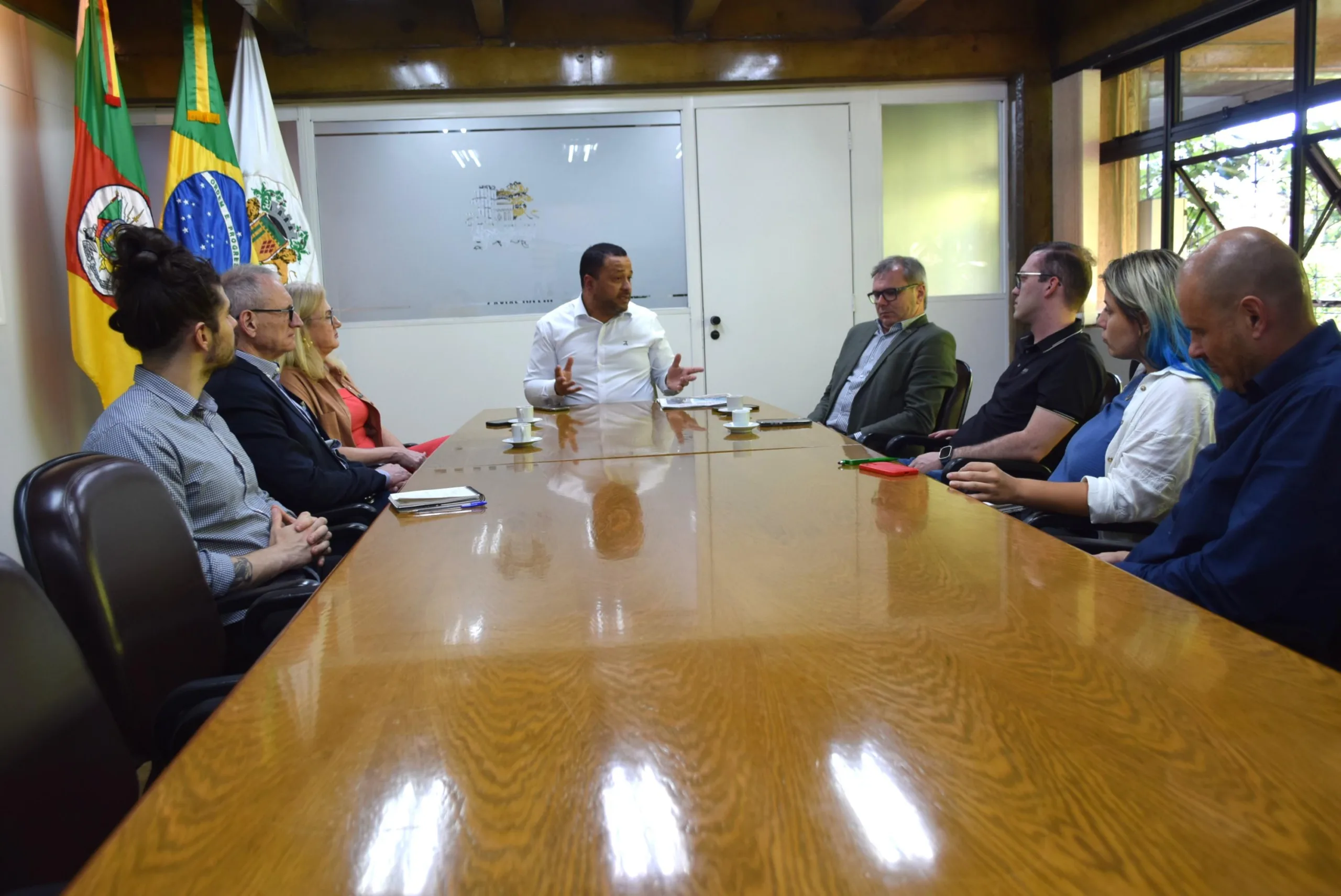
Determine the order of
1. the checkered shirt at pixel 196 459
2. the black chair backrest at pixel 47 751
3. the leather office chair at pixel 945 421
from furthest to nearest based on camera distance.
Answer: the leather office chair at pixel 945 421, the checkered shirt at pixel 196 459, the black chair backrest at pixel 47 751

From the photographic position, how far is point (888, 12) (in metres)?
5.47

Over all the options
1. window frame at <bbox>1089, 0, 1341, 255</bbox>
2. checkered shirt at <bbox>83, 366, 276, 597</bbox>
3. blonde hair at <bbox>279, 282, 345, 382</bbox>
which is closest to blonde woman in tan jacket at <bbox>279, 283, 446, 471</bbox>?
blonde hair at <bbox>279, 282, 345, 382</bbox>

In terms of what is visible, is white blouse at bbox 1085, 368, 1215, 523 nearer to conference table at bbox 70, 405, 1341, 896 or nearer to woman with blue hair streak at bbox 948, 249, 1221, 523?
woman with blue hair streak at bbox 948, 249, 1221, 523

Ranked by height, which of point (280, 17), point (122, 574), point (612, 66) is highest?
point (280, 17)

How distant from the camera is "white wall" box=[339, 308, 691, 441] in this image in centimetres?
575

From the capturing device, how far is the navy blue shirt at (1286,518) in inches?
55.9

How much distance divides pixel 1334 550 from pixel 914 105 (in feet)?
16.7

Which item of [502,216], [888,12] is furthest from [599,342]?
[888,12]

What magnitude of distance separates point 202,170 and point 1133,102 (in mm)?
4819

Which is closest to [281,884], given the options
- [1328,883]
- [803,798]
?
[803,798]

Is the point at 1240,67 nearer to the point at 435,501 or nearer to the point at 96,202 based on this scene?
the point at 435,501

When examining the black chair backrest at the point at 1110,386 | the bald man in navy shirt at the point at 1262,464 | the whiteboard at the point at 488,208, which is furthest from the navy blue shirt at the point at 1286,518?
the whiteboard at the point at 488,208

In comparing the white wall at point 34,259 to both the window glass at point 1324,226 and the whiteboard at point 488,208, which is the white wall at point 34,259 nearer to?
the whiteboard at point 488,208

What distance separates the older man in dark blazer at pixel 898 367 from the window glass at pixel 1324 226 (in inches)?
65.9
